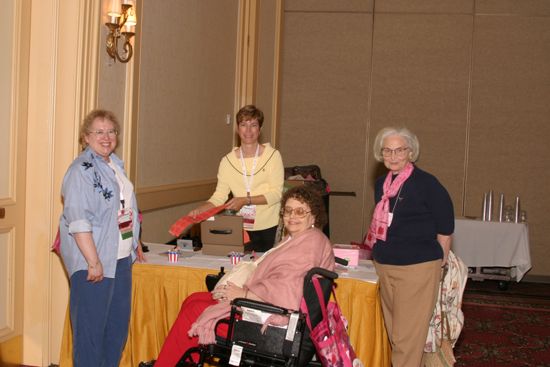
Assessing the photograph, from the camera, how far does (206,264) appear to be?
3736mm

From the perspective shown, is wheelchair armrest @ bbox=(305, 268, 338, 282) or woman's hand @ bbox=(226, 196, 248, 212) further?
woman's hand @ bbox=(226, 196, 248, 212)

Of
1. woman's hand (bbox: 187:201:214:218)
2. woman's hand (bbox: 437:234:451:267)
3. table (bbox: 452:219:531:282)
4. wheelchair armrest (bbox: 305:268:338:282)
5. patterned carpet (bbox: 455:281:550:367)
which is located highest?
woman's hand (bbox: 187:201:214:218)

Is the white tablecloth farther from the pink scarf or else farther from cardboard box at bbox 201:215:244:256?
the pink scarf

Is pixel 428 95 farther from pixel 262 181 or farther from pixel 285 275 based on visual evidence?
pixel 285 275

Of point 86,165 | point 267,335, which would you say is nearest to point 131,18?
point 86,165

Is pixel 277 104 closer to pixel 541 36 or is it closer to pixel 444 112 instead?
pixel 444 112

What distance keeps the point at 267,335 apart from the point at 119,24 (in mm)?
2176

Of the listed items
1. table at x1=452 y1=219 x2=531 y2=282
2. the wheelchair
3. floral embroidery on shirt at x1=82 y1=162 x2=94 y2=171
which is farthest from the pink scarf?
table at x1=452 y1=219 x2=531 y2=282

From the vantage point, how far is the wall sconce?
4094 mm

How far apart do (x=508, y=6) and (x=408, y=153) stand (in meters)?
5.71

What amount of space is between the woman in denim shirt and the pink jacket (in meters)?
0.52

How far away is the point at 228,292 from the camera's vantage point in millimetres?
3162

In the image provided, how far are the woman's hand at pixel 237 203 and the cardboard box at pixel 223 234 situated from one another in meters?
0.23

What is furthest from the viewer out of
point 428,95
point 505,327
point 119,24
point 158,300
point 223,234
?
point 428,95
